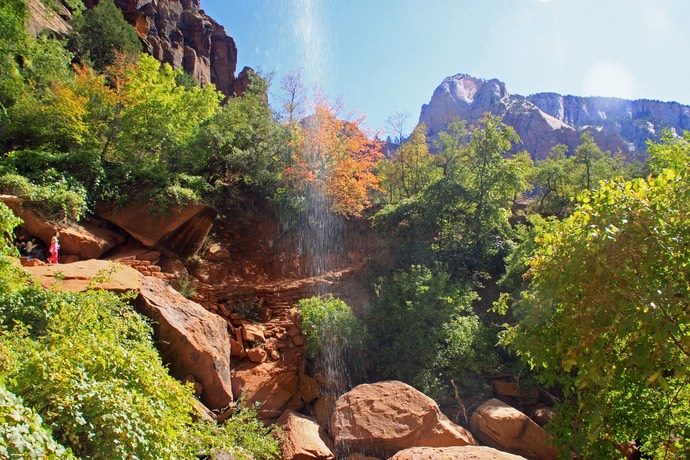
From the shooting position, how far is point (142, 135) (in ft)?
41.4

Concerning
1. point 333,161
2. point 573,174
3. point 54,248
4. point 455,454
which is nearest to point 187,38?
point 333,161

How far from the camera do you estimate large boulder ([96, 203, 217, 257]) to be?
36.0 ft

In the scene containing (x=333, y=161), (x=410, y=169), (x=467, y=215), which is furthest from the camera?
(x=410, y=169)

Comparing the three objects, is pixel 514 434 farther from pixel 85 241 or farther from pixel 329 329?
pixel 85 241

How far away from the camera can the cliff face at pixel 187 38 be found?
29.2 metres

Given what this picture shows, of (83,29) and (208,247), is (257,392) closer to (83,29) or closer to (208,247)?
(208,247)

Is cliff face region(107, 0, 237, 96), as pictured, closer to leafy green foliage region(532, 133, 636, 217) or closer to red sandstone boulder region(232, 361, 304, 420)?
leafy green foliage region(532, 133, 636, 217)

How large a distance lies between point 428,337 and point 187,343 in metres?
5.54

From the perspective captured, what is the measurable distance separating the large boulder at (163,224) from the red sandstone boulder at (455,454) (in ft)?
27.7

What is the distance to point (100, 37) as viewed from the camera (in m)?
21.8

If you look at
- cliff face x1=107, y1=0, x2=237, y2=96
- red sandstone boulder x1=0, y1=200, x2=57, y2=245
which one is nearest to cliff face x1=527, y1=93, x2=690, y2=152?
cliff face x1=107, y1=0, x2=237, y2=96

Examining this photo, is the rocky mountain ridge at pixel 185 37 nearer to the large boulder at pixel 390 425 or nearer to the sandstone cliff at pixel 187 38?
the sandstone cliff at pixel 187 38

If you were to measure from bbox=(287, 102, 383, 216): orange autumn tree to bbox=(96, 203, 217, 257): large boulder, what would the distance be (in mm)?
4194

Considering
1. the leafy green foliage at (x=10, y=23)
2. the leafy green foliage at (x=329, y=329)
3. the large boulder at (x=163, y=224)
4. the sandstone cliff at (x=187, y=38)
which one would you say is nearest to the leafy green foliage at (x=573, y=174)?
the leafy green foliage at (x=329, y=329)
